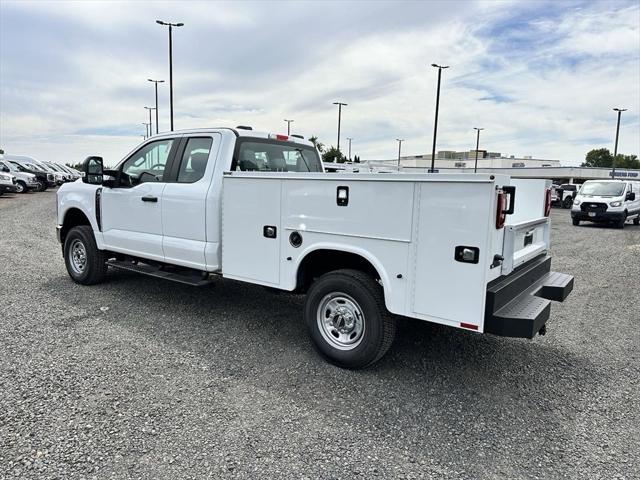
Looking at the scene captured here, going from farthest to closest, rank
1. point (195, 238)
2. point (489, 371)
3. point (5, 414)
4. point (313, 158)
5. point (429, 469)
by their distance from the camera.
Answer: point (313, 158) < point (195, 238) < point (489, 371) < point (5, 414) < point (429, 469)

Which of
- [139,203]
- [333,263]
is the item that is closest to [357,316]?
[333,263]

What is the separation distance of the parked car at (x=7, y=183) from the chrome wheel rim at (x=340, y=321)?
23.6m

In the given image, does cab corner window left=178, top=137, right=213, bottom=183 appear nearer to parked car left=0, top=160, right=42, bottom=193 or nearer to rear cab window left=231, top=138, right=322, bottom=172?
rear cab window left=231, top=138, right=322, bottom=172

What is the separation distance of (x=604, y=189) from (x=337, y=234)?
62.1 ft

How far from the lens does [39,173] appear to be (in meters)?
27.2

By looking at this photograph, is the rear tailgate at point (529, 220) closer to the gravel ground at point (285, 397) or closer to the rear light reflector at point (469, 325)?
the rear light reflector at point (469, 325)

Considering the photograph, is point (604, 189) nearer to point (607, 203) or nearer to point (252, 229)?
point (607, 203)

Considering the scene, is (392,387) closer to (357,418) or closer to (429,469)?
(357,418)

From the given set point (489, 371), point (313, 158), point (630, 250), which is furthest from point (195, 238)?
point (630, 250)

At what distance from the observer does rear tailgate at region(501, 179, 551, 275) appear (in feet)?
13.8

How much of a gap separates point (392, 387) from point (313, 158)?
3.29m

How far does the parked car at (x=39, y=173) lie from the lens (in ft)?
88.9

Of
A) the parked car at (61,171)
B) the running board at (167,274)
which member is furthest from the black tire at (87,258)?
the parked car at (61,171)

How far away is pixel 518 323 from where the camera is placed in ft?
11.4
